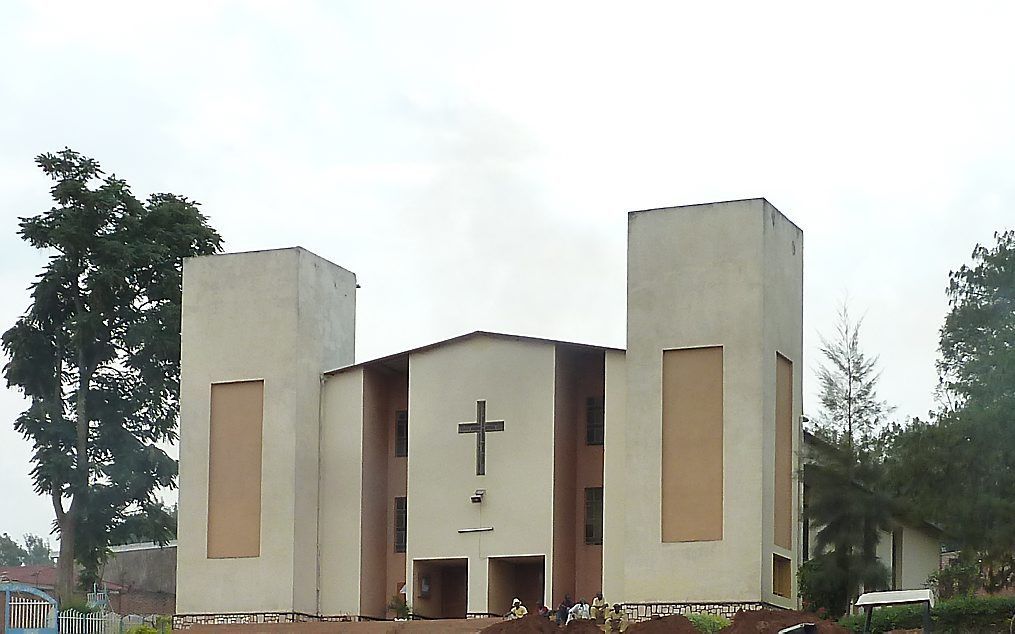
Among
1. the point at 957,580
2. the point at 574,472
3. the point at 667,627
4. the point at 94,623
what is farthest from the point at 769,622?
the point at 94,623

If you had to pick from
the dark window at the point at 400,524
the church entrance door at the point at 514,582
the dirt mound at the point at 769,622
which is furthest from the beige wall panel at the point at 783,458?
the dark window at the point at 400,524

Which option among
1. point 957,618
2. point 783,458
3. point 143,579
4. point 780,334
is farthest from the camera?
point 143,579

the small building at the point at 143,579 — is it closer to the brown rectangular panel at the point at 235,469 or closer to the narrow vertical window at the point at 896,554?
the brown rectangular panel at the point at 235,469

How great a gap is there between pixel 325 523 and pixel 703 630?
9190 millimetres

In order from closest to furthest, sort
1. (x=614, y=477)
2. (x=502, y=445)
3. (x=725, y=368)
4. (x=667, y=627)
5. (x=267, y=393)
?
(x=667, y=627) < (x=725, y=368) < (x=614, y=477) < (x=502, y=445) < (x=267, y=393)

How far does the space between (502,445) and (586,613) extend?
3847mm

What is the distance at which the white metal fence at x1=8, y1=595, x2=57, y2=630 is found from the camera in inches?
1282

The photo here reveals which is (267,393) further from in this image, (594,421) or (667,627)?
(667,627)

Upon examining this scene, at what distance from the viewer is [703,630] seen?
2577cm

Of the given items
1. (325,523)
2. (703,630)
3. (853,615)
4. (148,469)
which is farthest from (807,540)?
(148,469)

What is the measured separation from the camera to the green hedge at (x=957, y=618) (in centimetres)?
2581

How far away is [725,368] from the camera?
28.3 meters

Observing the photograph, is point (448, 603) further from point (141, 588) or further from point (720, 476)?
point (141, 588)

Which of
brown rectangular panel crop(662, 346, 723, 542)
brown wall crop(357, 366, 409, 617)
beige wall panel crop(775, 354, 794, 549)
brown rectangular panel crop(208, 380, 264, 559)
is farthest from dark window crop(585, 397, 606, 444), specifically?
brown rectangular panel crop(208, 380, 264, 559)
